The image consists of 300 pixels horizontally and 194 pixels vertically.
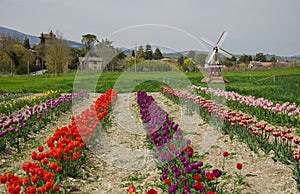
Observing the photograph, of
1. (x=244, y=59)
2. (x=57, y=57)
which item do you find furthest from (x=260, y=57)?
(x=57, y=57)

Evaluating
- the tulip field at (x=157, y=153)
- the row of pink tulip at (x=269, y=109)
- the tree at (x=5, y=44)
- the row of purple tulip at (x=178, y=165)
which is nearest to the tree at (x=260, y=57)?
the tree at (x=5, y=44)

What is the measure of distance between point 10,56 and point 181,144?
173 ft

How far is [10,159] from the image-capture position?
21.1 ft

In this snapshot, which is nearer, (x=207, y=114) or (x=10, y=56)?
(x=207, y=114)

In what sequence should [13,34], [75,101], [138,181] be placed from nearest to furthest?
[138,181] < [75,101] < [13,34]

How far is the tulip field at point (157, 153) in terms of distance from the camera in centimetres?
445

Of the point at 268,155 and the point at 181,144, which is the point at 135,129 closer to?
the point at 181,144

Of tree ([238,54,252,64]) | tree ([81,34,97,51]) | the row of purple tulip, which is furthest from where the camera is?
tree ([238,54,252,64])

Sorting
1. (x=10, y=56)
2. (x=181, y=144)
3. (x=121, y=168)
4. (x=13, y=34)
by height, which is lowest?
(x=121, y=168)

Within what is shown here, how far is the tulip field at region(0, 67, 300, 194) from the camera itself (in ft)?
14.6

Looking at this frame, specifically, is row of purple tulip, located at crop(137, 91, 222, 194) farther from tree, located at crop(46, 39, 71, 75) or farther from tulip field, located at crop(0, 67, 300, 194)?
tree, located at crop(46, 39, 71, 75)

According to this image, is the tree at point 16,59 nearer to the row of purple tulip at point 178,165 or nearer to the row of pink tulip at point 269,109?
the row of pink tulip at point 269,109

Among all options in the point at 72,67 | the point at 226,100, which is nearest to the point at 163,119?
the point at 226,100

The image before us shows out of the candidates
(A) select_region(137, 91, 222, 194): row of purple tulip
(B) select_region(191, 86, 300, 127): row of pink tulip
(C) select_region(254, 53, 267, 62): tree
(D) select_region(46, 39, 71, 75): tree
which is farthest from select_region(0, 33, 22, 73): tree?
(C) select_region(254, 53, 267, 62): tree
